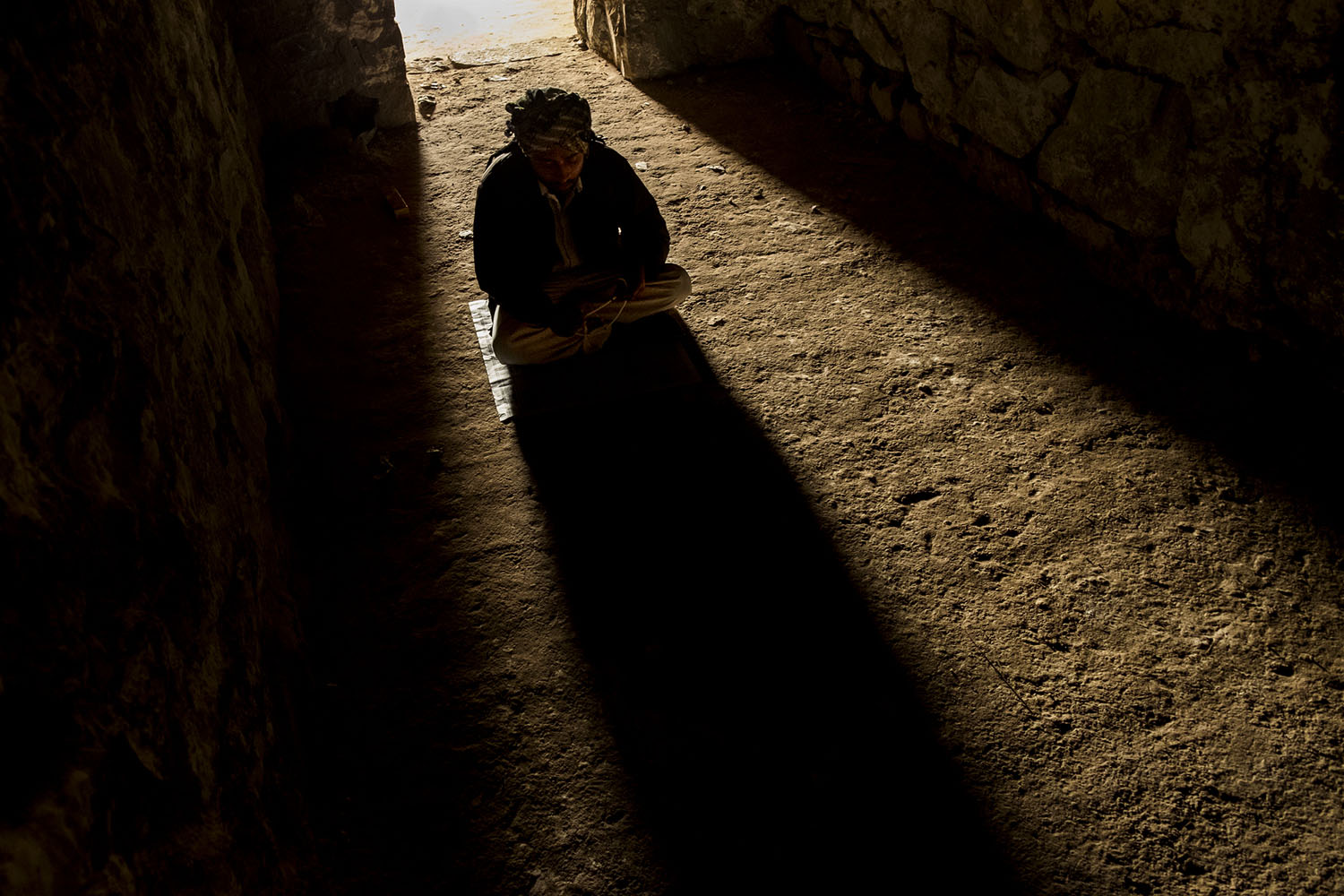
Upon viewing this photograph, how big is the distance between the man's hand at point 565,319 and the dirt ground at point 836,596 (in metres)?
0.25

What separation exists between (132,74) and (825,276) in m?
2.58

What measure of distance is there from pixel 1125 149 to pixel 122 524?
3.41 meters

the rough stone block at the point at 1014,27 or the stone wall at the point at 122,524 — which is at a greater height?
the rough stone block at the point at 1014,27

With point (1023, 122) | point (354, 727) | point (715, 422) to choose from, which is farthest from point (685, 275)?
point (354, 727)

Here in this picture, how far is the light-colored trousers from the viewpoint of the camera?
3057mm

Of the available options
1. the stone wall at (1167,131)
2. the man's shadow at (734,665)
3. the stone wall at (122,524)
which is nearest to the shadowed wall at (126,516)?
the stone wall at (122,524)

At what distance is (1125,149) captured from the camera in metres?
3.14

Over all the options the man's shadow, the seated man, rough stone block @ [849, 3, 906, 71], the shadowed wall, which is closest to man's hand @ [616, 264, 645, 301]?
the seated man

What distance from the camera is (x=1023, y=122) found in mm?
3633

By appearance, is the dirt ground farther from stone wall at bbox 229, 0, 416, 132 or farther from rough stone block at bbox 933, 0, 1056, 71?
stone wall at bbox 229, 0, 416, 132

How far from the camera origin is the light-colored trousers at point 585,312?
3057 millimetres

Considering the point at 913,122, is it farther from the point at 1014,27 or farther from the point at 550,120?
the point at 550,120

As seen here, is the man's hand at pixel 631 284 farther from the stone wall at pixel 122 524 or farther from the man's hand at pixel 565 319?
the stone wall at pixel 122 524

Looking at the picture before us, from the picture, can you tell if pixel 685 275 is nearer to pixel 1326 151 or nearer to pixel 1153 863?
pixel 1326 151
